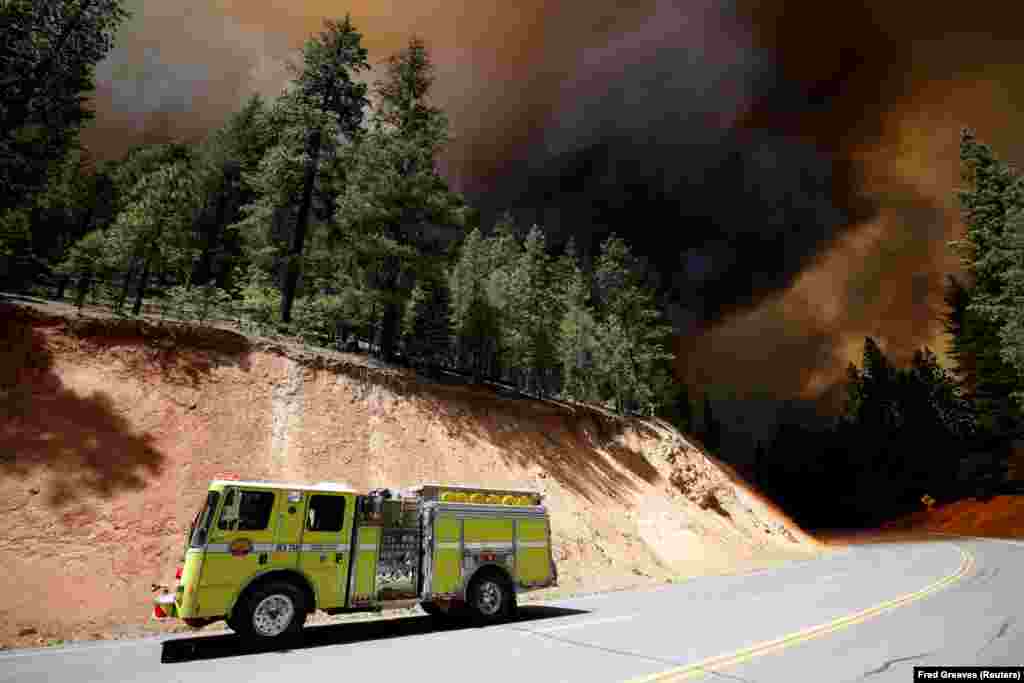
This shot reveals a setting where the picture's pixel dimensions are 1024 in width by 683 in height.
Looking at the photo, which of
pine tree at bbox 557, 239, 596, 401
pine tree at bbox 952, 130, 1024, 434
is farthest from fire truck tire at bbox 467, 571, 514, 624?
pine tree at bbox 952, 130, 1024, 434

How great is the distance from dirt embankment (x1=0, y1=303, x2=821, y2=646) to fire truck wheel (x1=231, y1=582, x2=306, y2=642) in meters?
4.39

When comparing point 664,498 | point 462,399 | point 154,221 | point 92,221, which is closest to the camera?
point 462,399

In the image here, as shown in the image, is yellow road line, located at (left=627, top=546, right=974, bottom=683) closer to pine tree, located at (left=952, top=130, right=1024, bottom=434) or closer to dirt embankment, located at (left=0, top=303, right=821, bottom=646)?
dirt embankment, located at (left=0, top=303, right=821, bottom=646)

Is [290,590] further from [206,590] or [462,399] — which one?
[462,399]

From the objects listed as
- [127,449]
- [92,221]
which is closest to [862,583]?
[127,449]

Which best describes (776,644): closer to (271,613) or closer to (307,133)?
(271,613)

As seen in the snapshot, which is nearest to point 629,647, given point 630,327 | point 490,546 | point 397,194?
Result: point 490,546

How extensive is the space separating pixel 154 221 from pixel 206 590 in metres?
27.7

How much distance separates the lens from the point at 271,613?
32.0 ft

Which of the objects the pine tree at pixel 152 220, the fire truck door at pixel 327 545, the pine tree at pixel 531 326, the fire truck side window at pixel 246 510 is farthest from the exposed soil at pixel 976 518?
the pine tree at pixel 152 220

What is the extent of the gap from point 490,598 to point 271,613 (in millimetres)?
4862

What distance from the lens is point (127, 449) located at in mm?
15961

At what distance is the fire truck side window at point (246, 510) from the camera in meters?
9.70

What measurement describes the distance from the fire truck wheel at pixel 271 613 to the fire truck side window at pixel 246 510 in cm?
118
